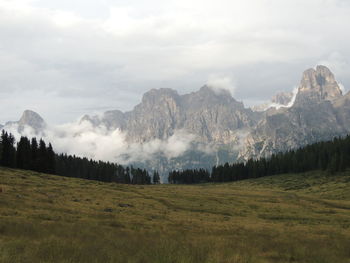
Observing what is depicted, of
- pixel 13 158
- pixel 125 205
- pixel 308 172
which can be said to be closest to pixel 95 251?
pixel 125 205

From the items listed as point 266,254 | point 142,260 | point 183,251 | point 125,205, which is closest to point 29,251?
point 142,260

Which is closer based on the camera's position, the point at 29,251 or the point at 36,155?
the point at 29,251

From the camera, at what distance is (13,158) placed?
12062 centimetres

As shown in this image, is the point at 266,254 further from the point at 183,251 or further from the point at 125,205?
the point at 125,205

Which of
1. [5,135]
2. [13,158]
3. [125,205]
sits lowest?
[125,205]

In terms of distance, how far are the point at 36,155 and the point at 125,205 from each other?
3385 inches

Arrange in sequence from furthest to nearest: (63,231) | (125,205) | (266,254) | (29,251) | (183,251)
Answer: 1. (125,205)
2. (63,231)
3. (266,254)
4. (183,251)
5. (29,251)

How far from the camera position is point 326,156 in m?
177

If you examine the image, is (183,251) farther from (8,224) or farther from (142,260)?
(8,224)

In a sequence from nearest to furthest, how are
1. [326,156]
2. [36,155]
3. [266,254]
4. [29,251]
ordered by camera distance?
[29,251]
[266,254]
[36,155]
[326,156]

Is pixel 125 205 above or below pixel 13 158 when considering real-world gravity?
below

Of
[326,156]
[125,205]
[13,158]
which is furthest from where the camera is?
[326,156]

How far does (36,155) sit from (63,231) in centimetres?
11611

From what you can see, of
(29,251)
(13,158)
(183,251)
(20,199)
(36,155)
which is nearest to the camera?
(29,251)
